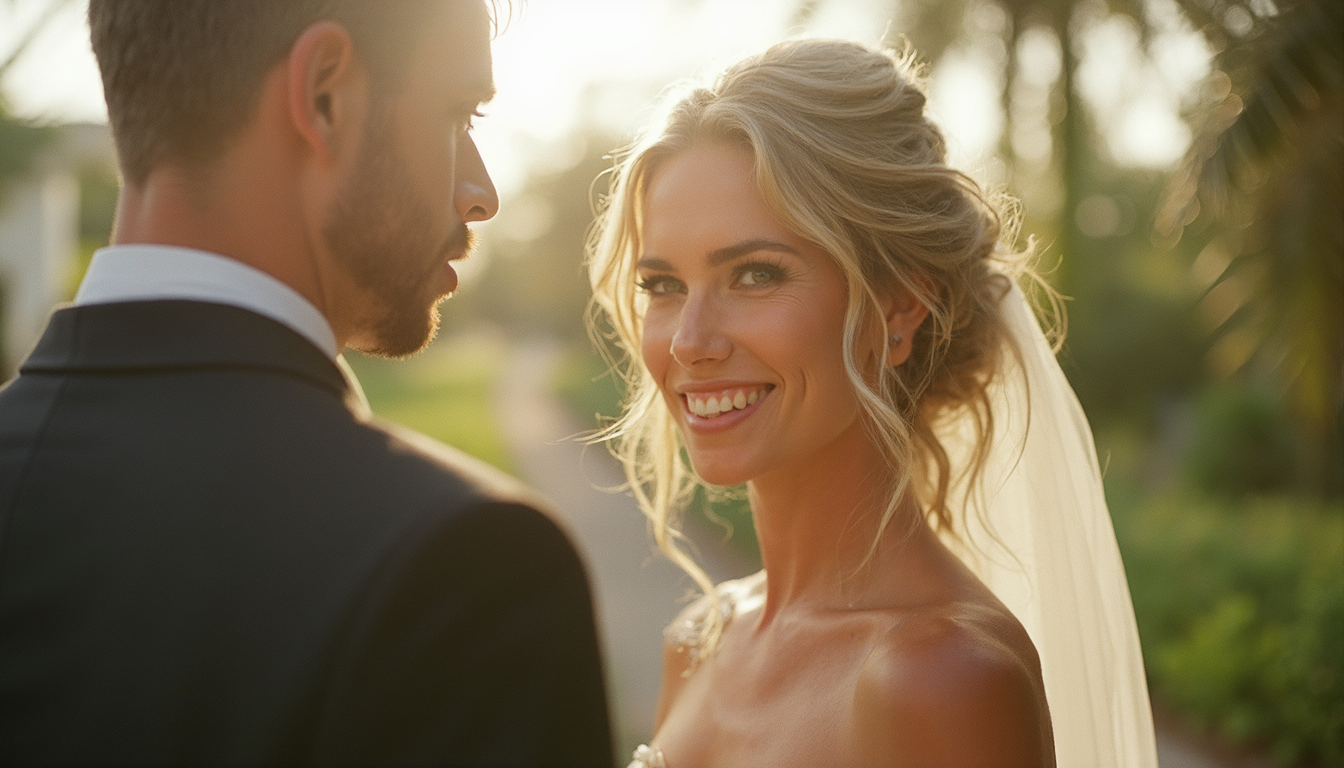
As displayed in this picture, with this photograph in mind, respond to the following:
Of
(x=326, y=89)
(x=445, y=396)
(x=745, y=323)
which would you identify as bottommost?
(x=745, y=323)

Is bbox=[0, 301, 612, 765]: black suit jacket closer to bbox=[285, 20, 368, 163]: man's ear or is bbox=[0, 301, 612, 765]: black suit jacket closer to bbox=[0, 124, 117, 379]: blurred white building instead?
bbox=[285, 20, 368, 163]: man's ear

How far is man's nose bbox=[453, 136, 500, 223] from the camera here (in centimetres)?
166

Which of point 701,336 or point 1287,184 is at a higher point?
point 701,336

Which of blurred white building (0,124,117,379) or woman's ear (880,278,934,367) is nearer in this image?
woman's ear (880,278,934,367)

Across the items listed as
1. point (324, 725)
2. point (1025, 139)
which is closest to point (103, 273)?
point (324, 725)

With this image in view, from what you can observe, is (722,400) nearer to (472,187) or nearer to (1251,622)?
(472,187)

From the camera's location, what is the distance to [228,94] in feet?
4.60

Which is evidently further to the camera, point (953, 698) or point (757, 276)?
point (757, 276)

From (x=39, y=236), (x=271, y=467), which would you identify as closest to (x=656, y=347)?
(x=271, y=467)

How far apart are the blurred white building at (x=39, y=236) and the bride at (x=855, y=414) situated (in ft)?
82.2

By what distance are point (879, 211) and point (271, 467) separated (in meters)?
1.77

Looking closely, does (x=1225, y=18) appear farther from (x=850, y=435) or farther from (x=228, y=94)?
(x=228, y=94)

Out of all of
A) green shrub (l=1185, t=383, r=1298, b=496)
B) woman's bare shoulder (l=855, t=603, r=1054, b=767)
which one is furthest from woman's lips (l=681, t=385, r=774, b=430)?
green shrub (l=1185, t=383, r=1298, b=496)

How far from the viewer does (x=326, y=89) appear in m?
1.41
